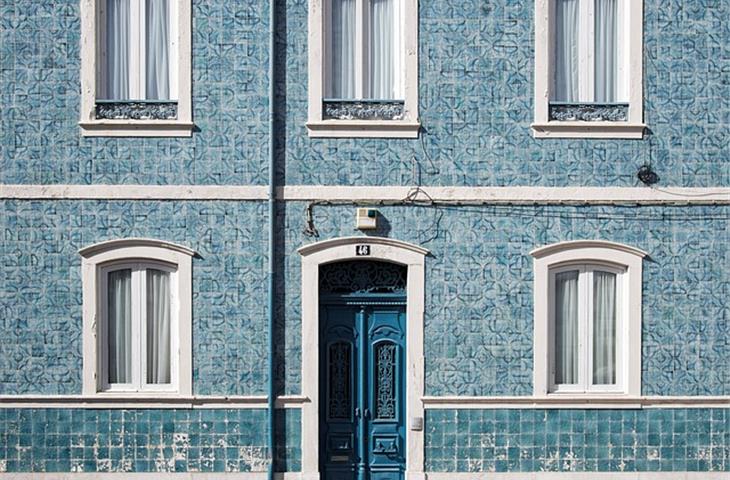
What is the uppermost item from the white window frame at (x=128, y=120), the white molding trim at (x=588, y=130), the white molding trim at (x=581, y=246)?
the white window frame at (x=128, y=120)

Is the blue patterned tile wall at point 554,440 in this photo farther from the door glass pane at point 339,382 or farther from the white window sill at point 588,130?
the white window sill at point 588,130

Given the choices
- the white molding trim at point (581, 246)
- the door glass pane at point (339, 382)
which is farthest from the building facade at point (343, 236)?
the door glass pane at point (339, 382)

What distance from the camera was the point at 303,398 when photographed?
Answer: 38.8ft

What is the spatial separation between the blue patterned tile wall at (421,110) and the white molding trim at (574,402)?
2.60 m

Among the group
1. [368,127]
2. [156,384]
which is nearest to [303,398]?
[156,384]

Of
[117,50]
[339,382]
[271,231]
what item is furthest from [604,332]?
[117,50]

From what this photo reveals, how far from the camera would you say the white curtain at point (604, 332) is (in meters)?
12.1

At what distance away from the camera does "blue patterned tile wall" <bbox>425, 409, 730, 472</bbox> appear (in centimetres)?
1188

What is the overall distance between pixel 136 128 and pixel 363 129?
2724 millimetres

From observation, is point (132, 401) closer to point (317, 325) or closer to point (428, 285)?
point (317, 325)

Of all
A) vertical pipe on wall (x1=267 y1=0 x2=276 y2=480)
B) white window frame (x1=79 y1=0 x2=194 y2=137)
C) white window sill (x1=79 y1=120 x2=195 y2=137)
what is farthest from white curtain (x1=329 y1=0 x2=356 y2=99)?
white window sill (x1=79 y1=120 x2=195 y2=137)

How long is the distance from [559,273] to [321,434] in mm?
3514

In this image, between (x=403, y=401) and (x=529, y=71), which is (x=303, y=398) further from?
(x=529, y=71)

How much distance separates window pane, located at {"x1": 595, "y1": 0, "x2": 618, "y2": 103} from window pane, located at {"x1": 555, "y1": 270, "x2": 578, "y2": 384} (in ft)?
8.54
